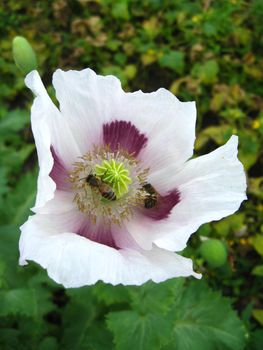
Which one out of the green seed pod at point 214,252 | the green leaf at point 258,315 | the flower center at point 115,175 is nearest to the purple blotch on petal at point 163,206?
the flower center at point 115,175

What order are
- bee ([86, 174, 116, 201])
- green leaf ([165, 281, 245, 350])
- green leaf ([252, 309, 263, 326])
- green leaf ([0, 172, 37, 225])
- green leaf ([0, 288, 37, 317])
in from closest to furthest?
1. bee ([86, 174, 116, 201])
2. green leaf ([0, 288, 37, 317])
3. green leaf ([165, 281, 245, 350])
4. green leaf ([0, 172, 37, 225])
5. green leaf ([252, 309, 263, 326])

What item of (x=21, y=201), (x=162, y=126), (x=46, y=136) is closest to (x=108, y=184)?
(x=162, y=126)

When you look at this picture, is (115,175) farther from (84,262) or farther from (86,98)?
(84,262)

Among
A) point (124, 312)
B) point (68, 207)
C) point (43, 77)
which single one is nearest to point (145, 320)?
point (124, 312)

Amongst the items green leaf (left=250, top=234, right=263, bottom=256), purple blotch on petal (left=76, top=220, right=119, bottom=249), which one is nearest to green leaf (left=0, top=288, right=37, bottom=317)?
purple blotch on petal (left=76, top=220, right=119, bottom=249)

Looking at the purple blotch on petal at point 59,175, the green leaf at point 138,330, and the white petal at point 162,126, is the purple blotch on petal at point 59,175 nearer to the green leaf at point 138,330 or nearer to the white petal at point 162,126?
the white petal at point 162,126

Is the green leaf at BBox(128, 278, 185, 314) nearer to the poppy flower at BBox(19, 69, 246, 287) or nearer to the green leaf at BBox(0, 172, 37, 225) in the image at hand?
the poppy flower at BBox(19, 69, 246, 287)
